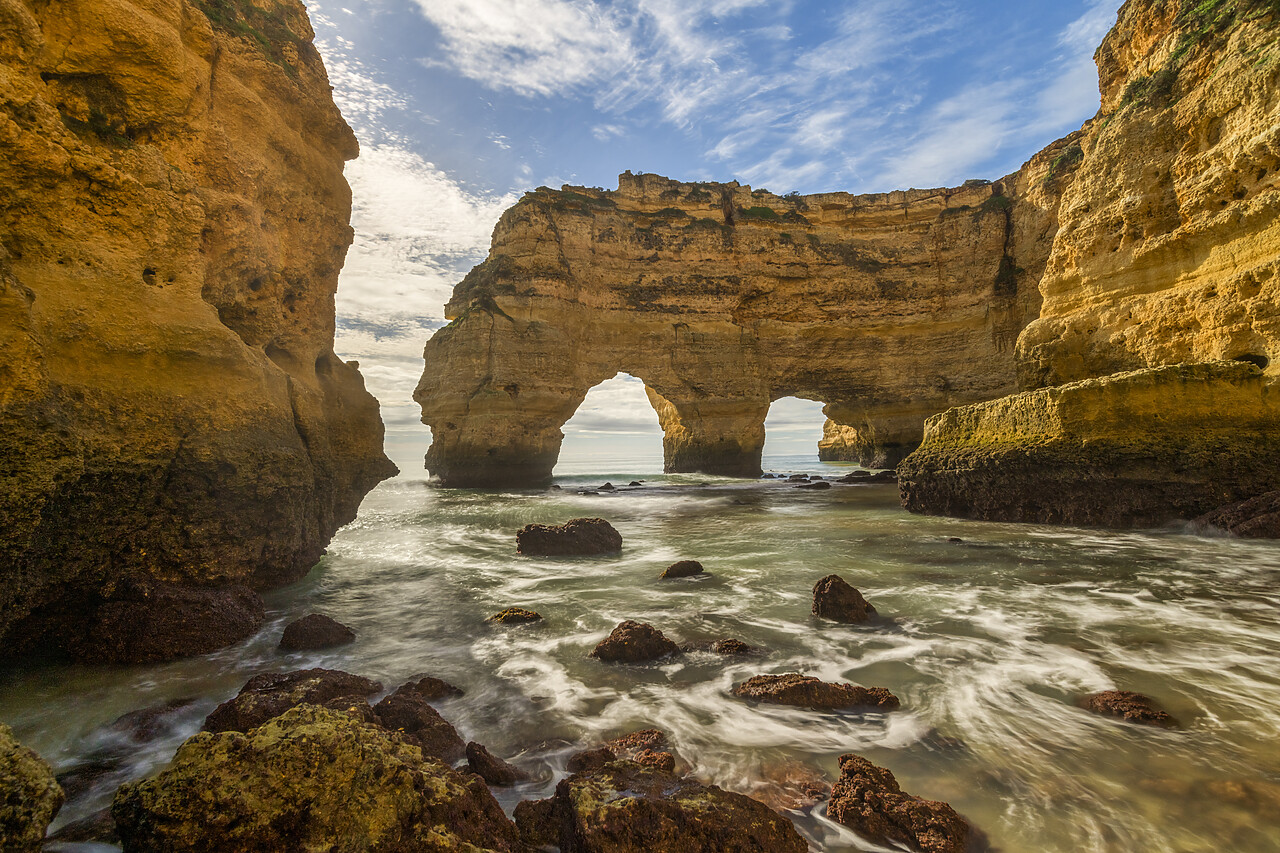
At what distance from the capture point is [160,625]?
3973mm

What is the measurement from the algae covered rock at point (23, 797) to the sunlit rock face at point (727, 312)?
20219 mm

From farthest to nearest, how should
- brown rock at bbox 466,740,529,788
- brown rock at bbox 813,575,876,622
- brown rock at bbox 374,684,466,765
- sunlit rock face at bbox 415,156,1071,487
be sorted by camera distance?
sunlit rock face at bbox 415,156,1071,487
brown rock at bbox 813,575,876,622
brown rock at bbox 374,684,466,765
brown rock at bbox 466,740,529,788

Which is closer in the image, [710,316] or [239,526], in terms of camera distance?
[239,526]

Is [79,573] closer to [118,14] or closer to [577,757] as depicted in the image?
[577,757]

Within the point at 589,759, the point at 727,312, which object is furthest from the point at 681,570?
the point at 727,312

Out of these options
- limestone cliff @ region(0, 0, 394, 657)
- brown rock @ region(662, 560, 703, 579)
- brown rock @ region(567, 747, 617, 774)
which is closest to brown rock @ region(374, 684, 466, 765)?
brown rock @ region(567, 747, 617, 774)

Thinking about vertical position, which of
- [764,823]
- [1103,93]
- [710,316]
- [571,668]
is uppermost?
[1103,93]

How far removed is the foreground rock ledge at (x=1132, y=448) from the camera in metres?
7.64

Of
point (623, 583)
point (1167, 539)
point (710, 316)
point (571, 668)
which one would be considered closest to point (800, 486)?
point (710, 316)

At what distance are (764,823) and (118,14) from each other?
8.08 meters

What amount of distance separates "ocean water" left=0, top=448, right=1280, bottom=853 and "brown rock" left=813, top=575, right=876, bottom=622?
0.15 meters

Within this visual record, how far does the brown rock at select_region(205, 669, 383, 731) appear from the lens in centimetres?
265

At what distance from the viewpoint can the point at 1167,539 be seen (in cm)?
773

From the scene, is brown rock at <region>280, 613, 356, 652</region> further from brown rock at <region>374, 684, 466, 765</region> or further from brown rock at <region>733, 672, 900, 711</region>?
brown rock at <region>733, 672, 900, 711</region>
